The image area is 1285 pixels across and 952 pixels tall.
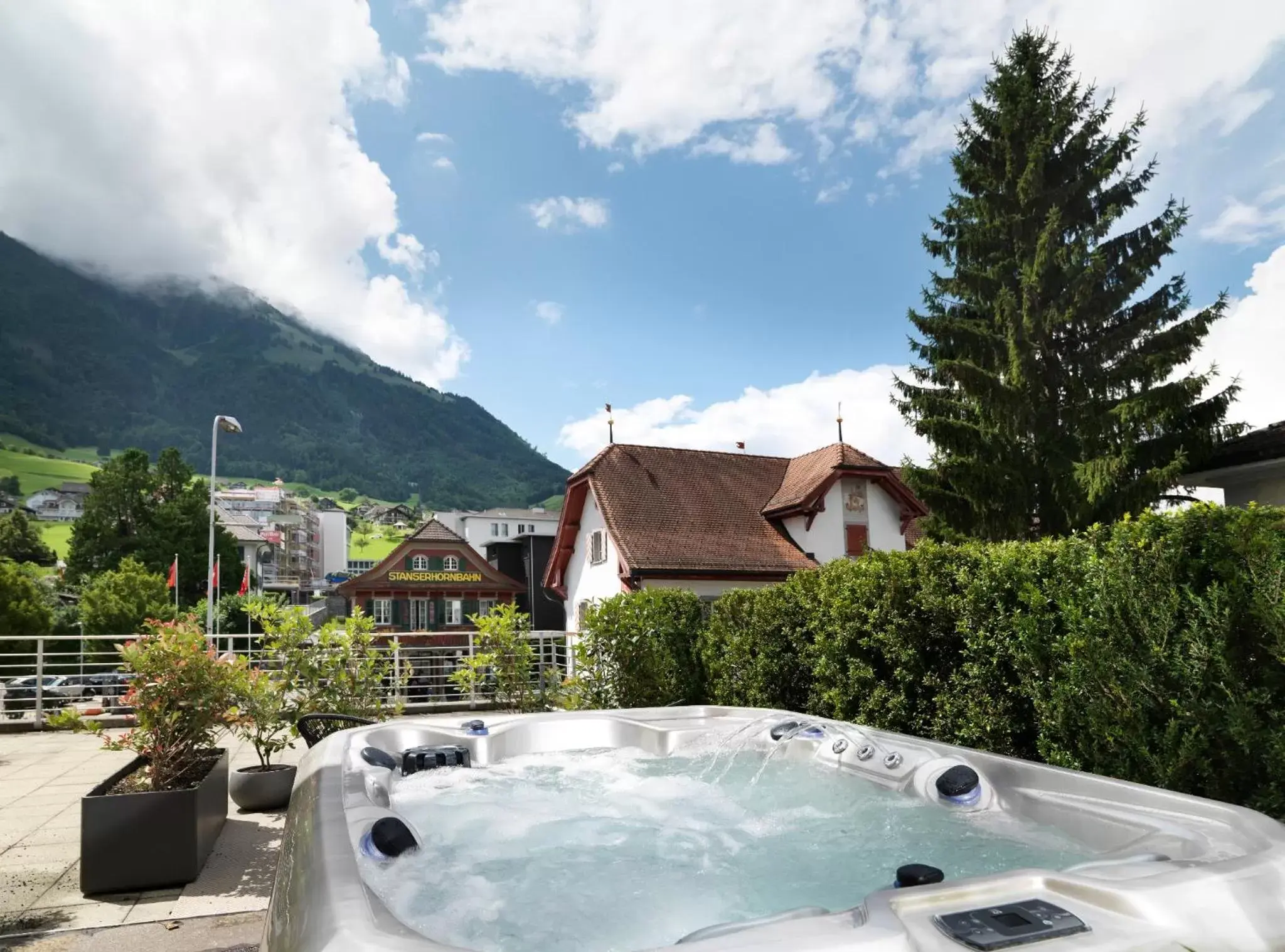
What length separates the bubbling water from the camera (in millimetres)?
2055

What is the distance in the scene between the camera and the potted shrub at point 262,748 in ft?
15.3

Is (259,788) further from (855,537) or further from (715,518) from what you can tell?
(855,537)

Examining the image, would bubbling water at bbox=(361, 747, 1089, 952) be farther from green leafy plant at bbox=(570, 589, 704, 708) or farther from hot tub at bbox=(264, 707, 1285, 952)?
green leafy plant at bbox=(570, 589, 704, 708)

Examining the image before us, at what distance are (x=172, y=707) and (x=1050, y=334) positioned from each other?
40.5ft

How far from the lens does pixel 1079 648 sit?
332 centimetres

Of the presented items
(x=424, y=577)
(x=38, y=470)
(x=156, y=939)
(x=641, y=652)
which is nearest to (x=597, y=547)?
(x=641, y=652)

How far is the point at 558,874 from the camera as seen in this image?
8.07 ft

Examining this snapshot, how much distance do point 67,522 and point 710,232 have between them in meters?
84.4

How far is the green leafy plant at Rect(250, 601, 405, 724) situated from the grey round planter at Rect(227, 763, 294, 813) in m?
0.34

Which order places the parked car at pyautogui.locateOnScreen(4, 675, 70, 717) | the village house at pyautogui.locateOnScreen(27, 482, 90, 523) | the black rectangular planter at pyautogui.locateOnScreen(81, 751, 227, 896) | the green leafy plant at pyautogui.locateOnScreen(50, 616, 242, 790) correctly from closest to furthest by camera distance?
the black rectangular planter at pyautogui.locateOnScreen(81, 751, 227, 896)
the green leafy plant at pyautogui.locateOnScreen(50, 616, 242, 790)
the parked car at pyautogui.locateOnScreen(4, 675, 70, 717)
the village house at pyautogui.locateOnScreen(27, 482, 90, 523)

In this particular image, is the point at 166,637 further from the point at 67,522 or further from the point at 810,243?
the point at 67,522

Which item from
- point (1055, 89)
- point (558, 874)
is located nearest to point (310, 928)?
point (558, 874)

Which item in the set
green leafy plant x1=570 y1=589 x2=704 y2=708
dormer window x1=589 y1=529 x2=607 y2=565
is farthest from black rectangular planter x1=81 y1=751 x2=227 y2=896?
dormer window x1=589 y1=529 x2=607 y2=565

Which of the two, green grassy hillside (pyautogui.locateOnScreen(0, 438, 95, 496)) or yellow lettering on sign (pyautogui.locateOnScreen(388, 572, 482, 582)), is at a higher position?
green grassy hillside (pyautogui.locateOnScreen(0, 438, 95, 496))
